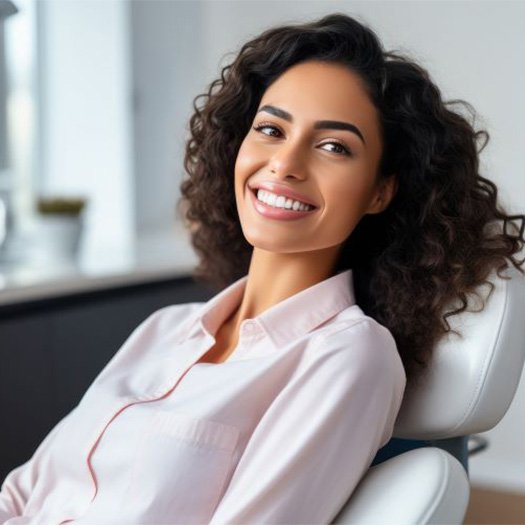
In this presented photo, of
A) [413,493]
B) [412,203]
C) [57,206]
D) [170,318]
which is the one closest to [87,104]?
[57,206]

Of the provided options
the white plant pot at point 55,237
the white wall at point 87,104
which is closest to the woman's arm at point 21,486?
the white plant pot at point 55,237

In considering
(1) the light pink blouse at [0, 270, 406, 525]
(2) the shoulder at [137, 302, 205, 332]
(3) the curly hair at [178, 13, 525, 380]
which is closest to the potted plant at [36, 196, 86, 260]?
(2) the shoulder at [137, 302, 205, 332]

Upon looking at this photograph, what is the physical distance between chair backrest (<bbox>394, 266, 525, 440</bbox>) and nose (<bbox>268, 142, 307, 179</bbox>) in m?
0.32

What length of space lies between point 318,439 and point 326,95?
52 centimetres

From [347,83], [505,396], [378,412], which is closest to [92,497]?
[378,412]

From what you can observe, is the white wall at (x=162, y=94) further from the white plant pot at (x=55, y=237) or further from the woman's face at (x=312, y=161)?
the woman's face at (x=312, y=161)

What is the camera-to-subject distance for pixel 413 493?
4.07ft

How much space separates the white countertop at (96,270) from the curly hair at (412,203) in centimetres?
83

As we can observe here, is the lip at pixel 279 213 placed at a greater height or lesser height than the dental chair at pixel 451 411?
greater

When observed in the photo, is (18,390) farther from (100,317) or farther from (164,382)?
(164,382)

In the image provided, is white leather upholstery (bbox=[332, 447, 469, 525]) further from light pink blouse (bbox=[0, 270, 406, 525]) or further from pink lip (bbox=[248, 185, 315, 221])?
pink lip (bbox=[248, 185, 315, 221])

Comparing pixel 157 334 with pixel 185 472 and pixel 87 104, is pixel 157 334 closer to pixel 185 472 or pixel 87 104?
pixel 185 472

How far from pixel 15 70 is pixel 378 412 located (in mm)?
2046

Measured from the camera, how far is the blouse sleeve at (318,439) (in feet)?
4.20
